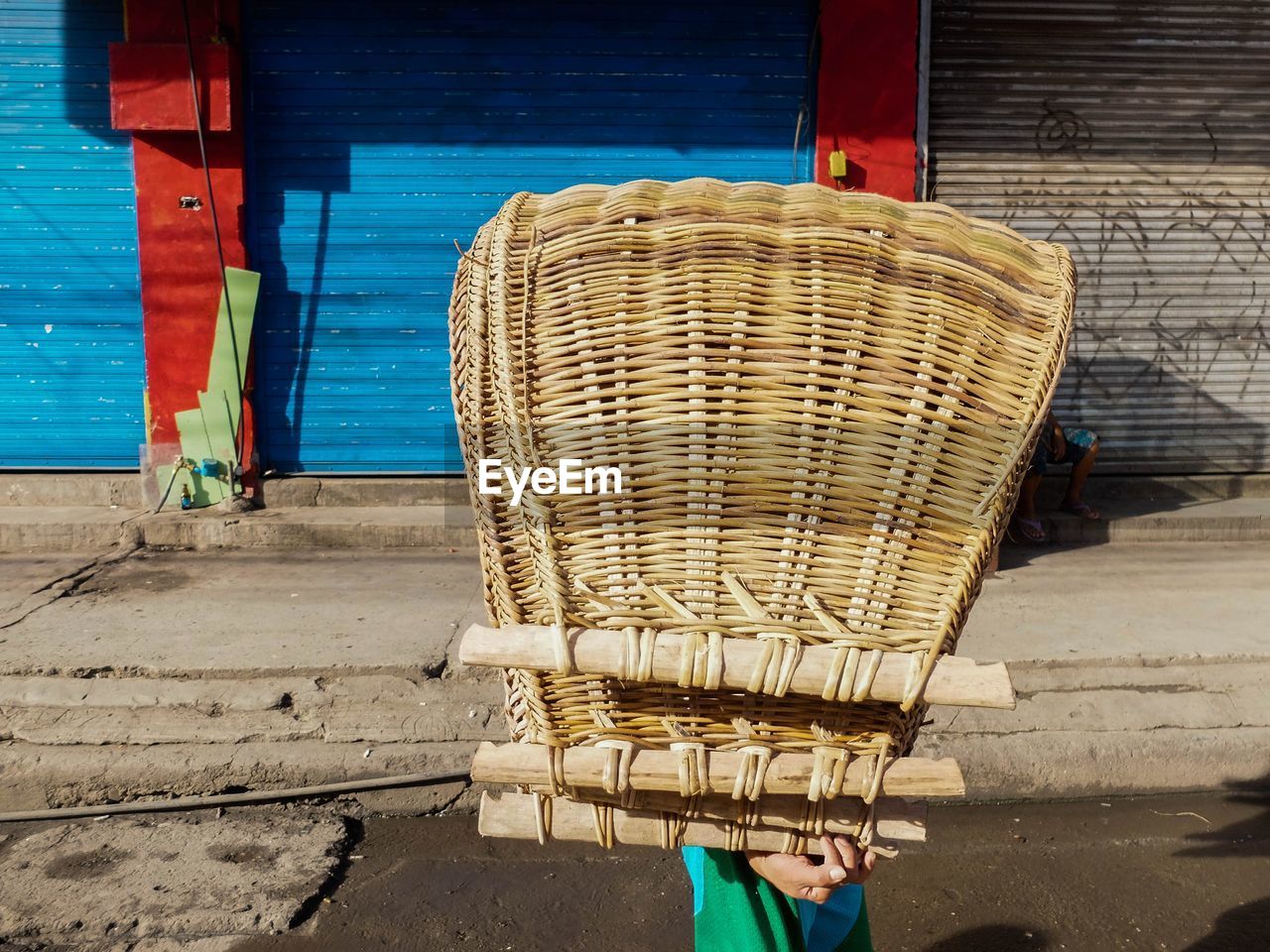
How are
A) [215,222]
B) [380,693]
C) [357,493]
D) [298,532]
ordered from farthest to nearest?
[357,493] < [215,222] < [298,532] < [380,693]

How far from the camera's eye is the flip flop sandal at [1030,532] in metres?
6.41

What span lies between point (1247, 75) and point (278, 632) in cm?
677

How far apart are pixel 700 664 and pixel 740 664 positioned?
0.05m

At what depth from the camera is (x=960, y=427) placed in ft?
4.47

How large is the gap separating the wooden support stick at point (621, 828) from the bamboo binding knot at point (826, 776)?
0.14m

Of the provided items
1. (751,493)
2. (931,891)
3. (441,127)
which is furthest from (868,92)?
(751,493)

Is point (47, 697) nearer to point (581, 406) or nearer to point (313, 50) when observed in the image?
point (581, 406)

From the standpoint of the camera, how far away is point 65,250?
6.70m

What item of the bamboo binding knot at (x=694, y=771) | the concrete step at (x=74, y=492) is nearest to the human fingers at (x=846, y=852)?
the bamboo binding knot at (x=694, y=771)

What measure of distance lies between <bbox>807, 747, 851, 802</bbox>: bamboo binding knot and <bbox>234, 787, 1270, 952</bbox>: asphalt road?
5.78 ft

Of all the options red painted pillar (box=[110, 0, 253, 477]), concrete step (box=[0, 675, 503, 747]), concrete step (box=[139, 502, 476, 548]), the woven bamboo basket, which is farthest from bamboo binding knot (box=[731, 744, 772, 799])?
red painted pillar (box=[110, 0, 253, 477])

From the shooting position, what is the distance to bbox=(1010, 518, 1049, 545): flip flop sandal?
6.41 m

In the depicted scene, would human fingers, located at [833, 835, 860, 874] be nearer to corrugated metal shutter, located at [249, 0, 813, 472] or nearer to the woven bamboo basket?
the woven bamboo basket

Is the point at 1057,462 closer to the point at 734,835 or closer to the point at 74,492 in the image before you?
the point at 734,835
